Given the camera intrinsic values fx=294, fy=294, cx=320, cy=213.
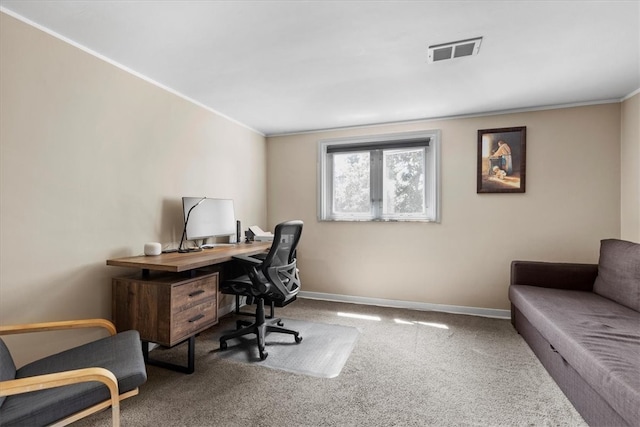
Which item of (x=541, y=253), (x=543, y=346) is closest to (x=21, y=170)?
(x=543, y=346)

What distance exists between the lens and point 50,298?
1930mm

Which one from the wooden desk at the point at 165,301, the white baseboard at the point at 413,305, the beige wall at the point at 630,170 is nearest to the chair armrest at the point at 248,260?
the wooden desk at the point at 165,301

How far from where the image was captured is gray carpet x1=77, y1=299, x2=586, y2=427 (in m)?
1.72

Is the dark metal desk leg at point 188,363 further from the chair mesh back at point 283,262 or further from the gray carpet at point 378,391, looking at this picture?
the chair mesh back at point 283,262

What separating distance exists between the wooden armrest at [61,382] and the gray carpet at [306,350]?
1257mm

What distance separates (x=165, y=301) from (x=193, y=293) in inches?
8.8

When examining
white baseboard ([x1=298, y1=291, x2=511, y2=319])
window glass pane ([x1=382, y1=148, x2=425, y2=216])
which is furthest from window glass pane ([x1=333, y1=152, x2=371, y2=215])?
white baseboard ([x1=298, y1=291, x2=511, y2=319])

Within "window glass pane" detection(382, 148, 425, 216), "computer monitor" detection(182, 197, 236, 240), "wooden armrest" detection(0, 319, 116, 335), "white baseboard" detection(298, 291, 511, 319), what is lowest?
"white baseboard" detection(298, 291, 511, 319)

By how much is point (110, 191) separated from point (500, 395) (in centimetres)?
317

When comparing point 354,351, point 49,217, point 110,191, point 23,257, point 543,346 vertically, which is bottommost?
point 354,351

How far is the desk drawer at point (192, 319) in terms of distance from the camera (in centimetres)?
208

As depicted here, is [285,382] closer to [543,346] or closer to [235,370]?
[235,370]

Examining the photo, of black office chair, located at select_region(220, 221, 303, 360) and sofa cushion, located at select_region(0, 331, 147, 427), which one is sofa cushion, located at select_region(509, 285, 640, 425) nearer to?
black office chair, located at select_region(220, 221, 303, 360)

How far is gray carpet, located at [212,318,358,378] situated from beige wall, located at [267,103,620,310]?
111 cm
